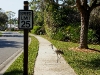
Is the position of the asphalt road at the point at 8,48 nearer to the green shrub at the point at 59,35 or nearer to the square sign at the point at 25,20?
the green shrub at the point at 59,35

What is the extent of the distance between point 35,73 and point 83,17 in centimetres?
888

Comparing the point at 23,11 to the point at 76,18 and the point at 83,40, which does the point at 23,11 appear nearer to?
the point at 83,40

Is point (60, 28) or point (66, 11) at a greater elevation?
point (66, 11)

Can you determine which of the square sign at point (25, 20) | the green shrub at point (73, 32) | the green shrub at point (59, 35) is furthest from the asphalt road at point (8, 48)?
the square sign at point (25, 20)

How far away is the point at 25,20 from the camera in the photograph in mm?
6617

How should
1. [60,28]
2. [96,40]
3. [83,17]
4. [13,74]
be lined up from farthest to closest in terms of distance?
[60,28] → [96,40] → [83,17] → [13,74]

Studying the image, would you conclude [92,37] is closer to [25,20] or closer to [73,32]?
[73,32]

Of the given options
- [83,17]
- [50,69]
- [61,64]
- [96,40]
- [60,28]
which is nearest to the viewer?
[50,69]

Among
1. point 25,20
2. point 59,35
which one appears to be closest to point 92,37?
point 59,35

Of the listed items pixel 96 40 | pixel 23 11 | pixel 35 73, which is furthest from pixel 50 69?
pixel 96 40

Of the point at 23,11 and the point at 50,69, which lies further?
the point at 50,69

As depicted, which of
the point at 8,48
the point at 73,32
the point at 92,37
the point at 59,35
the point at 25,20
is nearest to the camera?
the point at 25,20

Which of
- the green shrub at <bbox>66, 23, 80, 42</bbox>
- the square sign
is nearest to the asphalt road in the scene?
the green shrub at <bbox>66, 23, 80, 42</bbox>

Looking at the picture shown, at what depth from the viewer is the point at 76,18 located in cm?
2675
